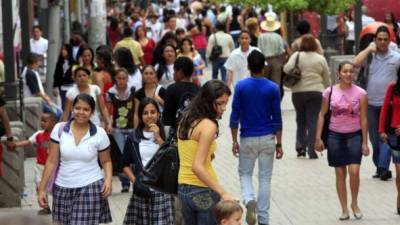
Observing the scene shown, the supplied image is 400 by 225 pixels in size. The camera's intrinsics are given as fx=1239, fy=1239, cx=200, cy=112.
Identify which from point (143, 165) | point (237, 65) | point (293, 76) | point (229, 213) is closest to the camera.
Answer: point (229, 213)

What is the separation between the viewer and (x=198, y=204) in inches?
297

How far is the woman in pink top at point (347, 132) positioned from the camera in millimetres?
11172

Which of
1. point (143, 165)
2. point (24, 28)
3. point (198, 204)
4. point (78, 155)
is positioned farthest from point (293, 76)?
point (198, 204)

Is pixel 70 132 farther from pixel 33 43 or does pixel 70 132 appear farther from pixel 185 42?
pixel 33 43

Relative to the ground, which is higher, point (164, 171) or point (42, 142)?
point (164, 171)

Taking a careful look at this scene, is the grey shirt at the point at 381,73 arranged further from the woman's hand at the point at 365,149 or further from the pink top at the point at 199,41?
the pink top at the point at 199,41

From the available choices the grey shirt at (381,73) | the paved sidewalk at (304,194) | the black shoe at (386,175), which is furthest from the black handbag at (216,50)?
the grey shirt at (381,73)

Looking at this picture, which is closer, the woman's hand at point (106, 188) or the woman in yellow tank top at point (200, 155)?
the woman in yellow tank top at point (200, 155)

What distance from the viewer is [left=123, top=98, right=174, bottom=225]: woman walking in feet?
29.5

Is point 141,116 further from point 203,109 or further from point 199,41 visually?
point 199,41

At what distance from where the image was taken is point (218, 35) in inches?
1001

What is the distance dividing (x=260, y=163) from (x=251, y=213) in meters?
0.50

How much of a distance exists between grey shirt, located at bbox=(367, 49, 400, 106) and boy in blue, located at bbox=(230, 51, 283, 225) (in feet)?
9.49

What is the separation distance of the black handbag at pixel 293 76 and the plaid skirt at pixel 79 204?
23.1ft
